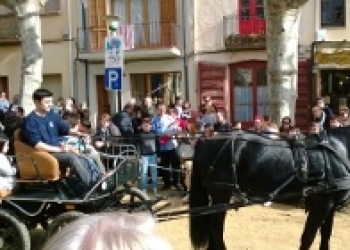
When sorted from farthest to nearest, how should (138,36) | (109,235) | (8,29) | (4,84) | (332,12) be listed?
1. (4,84)
2. (8,29)
3. (138,36)
4. (332,12)
5. (109,235)

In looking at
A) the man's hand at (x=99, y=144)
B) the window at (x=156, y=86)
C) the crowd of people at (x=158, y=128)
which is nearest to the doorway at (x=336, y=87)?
the window at (x=156, y=86)

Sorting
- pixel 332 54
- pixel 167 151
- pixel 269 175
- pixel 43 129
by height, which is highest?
pixel 332 54

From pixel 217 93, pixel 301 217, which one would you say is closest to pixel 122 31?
pixel 217 93

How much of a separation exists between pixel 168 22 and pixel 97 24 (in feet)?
8.63

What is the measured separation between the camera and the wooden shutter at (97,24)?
21.0 meters

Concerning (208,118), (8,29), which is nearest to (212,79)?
(208,118)

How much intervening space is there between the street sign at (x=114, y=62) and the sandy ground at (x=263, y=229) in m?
2.49

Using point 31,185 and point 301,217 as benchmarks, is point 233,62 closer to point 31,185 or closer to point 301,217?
point 301,217

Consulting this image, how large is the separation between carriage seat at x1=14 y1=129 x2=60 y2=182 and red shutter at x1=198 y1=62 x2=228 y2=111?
13.8 meters

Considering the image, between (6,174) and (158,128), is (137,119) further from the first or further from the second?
(6,174)

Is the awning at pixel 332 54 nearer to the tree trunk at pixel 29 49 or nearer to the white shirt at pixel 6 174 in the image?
the tree trunk at pixel 29 49

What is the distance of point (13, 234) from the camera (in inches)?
241

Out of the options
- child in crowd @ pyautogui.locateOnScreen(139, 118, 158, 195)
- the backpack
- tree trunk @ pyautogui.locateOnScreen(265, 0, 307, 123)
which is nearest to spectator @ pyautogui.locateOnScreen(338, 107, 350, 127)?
tree trunk @ pyautogui.locateOnScreen(265, 0, 307, 123)

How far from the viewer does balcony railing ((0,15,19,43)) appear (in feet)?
70.1
